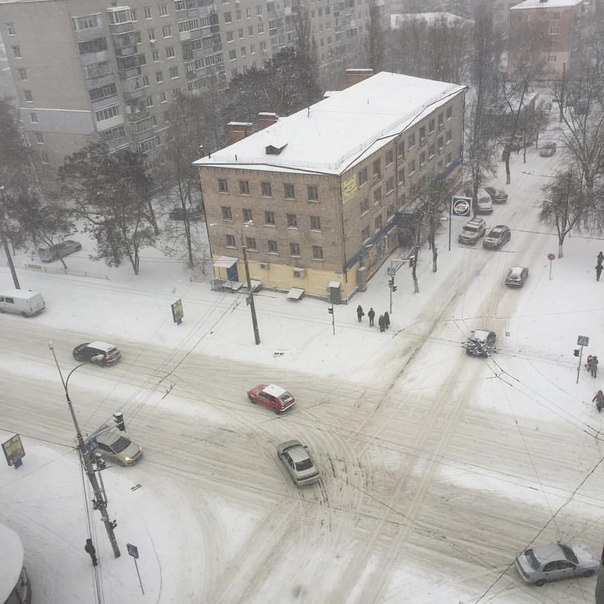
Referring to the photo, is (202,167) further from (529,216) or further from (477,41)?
(477,41)

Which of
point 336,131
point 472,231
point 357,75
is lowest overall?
point 472,231

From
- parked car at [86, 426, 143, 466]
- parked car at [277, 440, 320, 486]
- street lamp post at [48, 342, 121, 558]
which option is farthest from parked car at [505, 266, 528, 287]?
street lamp post at [48, 342, 121, 558]

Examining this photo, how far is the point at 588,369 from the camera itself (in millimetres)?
35656

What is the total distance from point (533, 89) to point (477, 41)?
17425mm

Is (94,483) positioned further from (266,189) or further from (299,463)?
(266,189)

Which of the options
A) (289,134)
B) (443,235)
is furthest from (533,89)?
(289,134)

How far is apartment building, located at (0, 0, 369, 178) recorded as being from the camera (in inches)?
2564

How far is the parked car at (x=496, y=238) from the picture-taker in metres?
51.9

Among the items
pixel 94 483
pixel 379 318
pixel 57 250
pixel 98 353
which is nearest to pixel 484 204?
pixel 379 318

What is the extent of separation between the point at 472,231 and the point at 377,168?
11308mm

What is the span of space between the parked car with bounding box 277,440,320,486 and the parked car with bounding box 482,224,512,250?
28.3 m

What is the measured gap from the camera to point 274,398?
34.7 m

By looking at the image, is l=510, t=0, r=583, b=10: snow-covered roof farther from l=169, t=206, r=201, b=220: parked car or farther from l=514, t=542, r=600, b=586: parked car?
l=514, t=542, r=600, b=586: parked car

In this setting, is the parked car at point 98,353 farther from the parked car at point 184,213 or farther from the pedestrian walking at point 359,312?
the pedestrian walking at point 359,312
